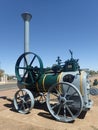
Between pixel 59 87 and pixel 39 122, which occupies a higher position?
pixel 59 87

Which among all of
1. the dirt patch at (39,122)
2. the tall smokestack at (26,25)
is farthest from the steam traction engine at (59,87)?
the tall smokestack at (26,25)

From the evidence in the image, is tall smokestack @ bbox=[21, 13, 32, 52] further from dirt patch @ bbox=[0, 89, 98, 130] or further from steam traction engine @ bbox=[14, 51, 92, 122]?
dirt patch @ bbox=[0, 89, 98, 130]

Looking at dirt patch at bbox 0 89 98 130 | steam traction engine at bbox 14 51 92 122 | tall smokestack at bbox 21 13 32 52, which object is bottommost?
dirt patch at bbox 0 89 98 130

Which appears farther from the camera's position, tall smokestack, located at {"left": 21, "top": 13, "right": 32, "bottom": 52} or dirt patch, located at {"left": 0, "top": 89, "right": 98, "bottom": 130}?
tall smokestack, located at {"left": 21, "top": 13, "right": 32, "bottom": 52}

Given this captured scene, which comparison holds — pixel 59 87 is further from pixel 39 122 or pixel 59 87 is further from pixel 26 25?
pixel 26 25

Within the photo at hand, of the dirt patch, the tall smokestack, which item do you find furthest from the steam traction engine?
the tall smokestack

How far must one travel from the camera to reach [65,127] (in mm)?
6691

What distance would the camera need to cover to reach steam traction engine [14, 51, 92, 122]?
7.66 meters

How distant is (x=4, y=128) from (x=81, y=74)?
3723mm

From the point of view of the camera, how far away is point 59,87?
316 inches

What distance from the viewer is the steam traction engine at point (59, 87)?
302 inches

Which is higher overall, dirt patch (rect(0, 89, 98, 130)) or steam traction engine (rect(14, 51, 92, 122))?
steam traction engine (rect(14, 51, 92, 122))

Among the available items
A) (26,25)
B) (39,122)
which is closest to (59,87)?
(39,122)

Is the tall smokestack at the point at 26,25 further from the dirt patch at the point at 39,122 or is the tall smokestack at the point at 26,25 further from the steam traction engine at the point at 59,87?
the dirt patch at the point at 39,122
